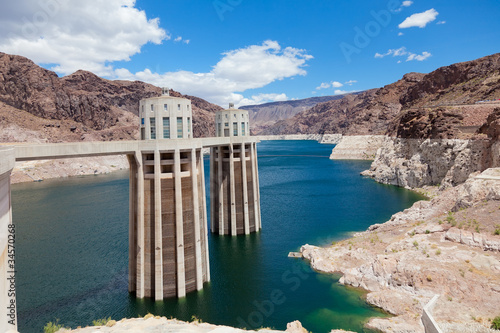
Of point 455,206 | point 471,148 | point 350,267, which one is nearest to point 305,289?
point 350,267

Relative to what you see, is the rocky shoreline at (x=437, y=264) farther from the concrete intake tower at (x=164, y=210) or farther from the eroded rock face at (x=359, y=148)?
the eroded rock face at (x=359, y=148)

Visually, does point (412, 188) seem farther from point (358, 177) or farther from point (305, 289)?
point (305, 289)

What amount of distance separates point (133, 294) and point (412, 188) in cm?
6426

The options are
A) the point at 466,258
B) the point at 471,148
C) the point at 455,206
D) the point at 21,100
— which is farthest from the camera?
the point at 21,100

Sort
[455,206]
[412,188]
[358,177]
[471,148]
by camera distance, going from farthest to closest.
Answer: [358,177], [412,188], [471,148], [455,206]

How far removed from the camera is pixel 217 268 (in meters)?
32.7

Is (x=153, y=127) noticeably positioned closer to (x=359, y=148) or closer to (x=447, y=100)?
(x=447, y=100)

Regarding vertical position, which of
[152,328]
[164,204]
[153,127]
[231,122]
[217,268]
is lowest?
[217,268]

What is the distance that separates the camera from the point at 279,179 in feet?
319

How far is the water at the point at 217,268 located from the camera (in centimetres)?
2405

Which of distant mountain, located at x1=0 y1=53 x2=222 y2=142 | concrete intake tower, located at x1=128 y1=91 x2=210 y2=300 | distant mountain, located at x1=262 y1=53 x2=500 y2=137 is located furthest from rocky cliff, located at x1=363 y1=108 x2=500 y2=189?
distant mountain, located at x1=0 y1=53 x2=222 y2=142

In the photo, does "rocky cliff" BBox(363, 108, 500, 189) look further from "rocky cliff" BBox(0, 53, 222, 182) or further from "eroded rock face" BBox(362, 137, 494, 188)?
"rocky cliff" BBox(0, 53, 222, 182)

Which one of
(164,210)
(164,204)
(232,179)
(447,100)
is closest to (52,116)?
(232,179)

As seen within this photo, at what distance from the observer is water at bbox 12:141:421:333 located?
24047mm
